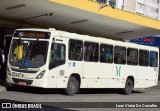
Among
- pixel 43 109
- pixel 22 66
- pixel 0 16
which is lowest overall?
pixel 43 109

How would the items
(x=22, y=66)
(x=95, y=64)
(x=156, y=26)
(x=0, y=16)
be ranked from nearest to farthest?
(x=22, y=66) → (x=95, y=64) → (x=0, y=16) → (x=156, y=26)

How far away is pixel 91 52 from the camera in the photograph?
18.8 metres

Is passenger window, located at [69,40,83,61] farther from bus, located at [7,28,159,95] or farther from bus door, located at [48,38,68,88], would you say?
bus door, located at [48,38,68,88]

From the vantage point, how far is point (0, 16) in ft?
78.5

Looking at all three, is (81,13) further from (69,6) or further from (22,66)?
(22,66)

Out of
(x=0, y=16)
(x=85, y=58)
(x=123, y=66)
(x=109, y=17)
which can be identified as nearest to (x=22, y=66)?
(x=85, y=58)

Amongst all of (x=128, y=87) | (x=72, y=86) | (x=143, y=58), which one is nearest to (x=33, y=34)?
(x=72, y=86)

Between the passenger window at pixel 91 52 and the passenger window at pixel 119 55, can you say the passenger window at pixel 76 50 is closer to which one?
the passenger window at pixel 91 52

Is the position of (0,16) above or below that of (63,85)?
above

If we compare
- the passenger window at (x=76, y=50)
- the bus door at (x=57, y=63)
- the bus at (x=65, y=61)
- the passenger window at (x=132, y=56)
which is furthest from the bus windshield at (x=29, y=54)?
the passenger window at (x=132, y=56)

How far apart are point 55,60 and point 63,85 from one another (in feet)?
3.63

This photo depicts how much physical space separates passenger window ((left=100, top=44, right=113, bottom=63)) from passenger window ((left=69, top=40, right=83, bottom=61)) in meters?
1.61

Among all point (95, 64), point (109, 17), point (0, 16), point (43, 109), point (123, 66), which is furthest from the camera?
point (109, 17)

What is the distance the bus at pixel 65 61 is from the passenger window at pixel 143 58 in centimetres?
126
